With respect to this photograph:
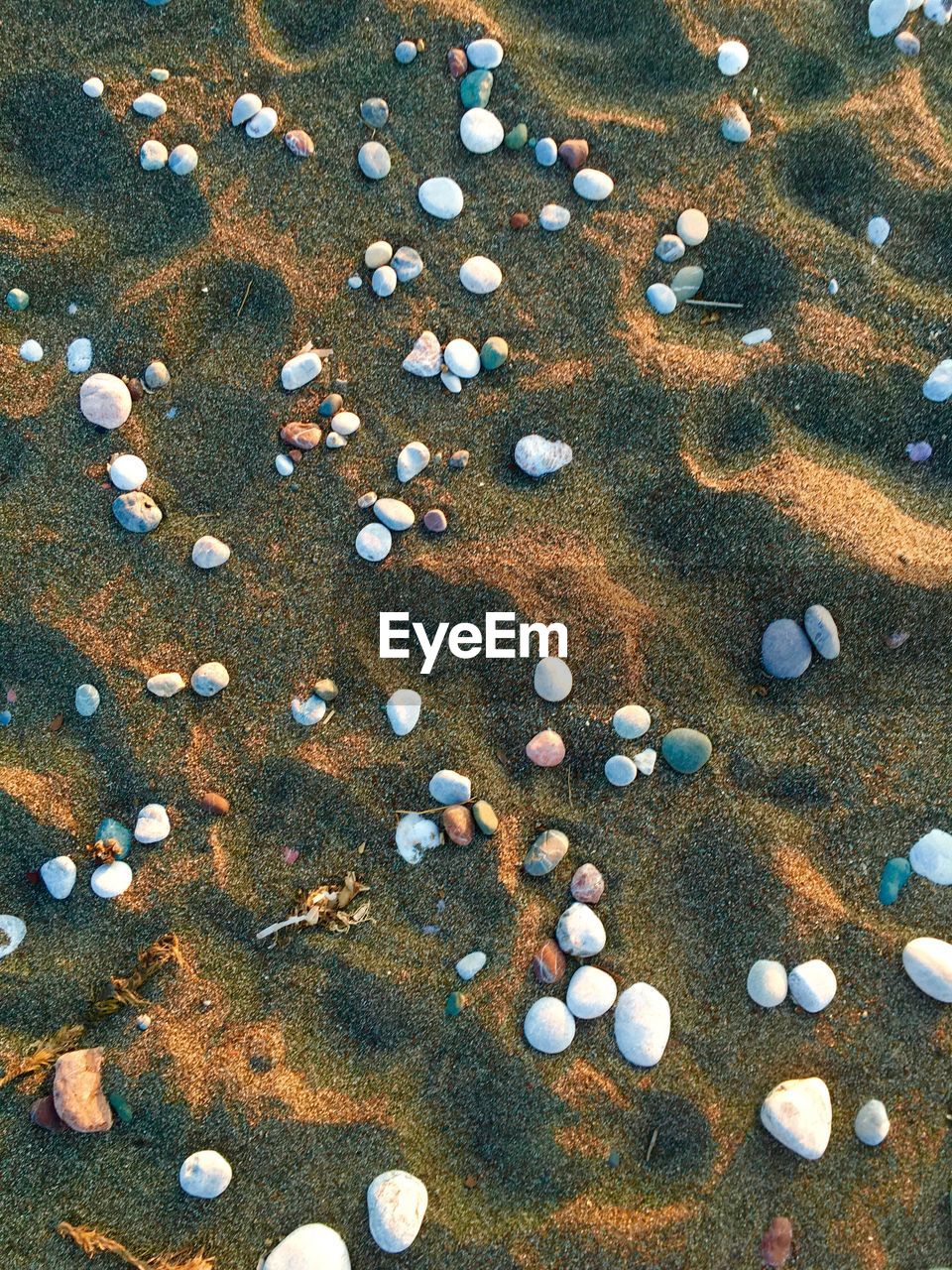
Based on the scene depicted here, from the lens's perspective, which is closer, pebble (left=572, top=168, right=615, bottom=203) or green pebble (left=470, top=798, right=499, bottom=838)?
green pebble (left=470, top=798, right=499, bottom=838)

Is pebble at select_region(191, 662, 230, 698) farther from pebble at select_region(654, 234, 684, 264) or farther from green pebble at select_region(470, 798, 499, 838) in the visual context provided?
pebble at select_region(654, 234, 684, 264)

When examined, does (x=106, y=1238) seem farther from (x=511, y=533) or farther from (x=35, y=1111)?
(x=511, y=533)

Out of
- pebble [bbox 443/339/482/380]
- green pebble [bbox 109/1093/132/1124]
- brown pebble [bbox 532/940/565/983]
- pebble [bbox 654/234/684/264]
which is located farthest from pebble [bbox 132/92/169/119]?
green pebble [bbox 109/1093/132/1124]

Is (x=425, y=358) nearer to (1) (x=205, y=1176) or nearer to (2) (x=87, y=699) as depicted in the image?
(2) (x=87, y=699)

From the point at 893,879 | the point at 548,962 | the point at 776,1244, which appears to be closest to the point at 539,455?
the point at 548,962

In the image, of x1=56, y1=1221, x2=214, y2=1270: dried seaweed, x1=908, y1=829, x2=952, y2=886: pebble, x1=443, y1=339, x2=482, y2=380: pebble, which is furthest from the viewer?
x1=443, y1=339, x2=482, y2=380: pebble

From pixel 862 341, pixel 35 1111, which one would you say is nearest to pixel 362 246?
pixel 862 341

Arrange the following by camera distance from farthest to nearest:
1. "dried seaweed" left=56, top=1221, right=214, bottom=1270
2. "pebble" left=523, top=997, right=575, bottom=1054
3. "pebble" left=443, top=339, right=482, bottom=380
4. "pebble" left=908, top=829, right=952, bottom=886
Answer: "pebble" left=443, top=339, right=482, bottom=380
"pebble" left=908, top=829, right=952, bottom=886
"pebble" left=523, top=997, right=575, bottom=1054
"dried seaweed" left=56, top=1221, right=214, bottom=1270
